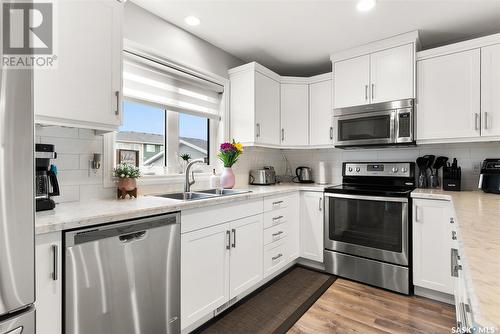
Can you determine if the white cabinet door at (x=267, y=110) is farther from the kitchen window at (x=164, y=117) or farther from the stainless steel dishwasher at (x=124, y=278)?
the stainless steel dishwasher at (x=124, y=278)

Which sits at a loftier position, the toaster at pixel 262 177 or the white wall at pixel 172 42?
the white wall at pixel 172 42

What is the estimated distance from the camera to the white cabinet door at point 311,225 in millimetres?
2848

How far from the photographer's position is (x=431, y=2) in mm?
2041

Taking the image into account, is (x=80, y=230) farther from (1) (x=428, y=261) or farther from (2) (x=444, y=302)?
(2) (x=444, y=302)

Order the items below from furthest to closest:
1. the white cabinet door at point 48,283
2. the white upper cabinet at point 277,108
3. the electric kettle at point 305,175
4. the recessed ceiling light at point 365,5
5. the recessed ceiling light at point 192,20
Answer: the electric kettle at point 305,175
the white upper cabinet at point 277,108
the recessed ceiling light at point 192,20
the recessed ceiling light at point 365,5
the white cabinet door at point 48,283

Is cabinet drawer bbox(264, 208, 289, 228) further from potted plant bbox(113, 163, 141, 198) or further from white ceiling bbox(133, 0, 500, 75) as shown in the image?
white ceiling bbox(133, 0, 500, 75)

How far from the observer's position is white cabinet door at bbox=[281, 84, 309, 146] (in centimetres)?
328

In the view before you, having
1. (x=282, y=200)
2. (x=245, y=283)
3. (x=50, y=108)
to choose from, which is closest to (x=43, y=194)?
(x=50, y=108)

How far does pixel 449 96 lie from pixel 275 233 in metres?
2.07

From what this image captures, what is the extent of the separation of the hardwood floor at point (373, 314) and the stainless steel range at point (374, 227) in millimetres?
183

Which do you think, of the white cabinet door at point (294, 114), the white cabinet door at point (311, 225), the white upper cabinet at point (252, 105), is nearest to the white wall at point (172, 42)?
the white upper cabinet at point (252, 105)

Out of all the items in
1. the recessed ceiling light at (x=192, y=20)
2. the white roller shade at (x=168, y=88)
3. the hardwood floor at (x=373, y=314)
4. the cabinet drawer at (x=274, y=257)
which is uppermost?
Answer: the recessed ceiling light at (x=192, y=20)

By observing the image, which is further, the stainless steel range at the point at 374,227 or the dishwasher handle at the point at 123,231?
the stainless steel range at the point at 374,227

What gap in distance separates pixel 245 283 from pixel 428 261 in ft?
5.26
